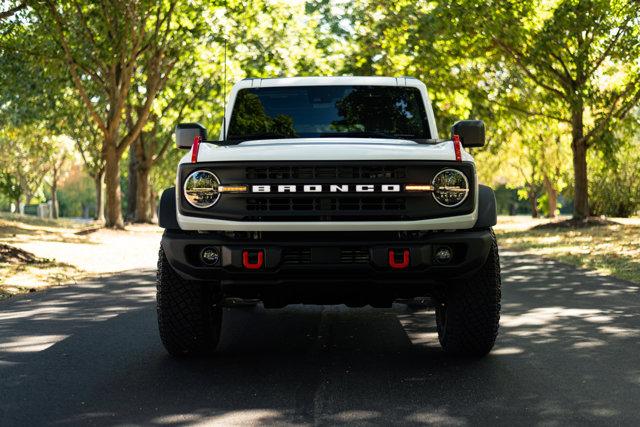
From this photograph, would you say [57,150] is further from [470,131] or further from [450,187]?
[450,187]

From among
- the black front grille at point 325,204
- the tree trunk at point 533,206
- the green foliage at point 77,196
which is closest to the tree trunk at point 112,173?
the black front grille at point 325,204

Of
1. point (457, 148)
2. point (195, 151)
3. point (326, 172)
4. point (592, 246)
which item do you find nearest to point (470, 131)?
point (457, 148)

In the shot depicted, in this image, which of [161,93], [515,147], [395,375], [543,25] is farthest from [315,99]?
[515,147]

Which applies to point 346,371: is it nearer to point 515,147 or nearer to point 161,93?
point 161,93

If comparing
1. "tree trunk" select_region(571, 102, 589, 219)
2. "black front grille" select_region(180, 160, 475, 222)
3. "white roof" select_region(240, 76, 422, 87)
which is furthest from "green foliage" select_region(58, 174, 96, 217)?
"black front grille" select_region(180, 160, 475, 222)

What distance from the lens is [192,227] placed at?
6.02 meters

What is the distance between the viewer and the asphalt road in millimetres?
5004

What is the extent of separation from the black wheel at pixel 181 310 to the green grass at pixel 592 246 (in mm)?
8262

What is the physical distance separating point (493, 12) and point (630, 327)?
1805 centimetres

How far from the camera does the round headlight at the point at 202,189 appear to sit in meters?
6.04

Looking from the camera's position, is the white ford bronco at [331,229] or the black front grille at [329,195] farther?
the black front grille at [329,195]

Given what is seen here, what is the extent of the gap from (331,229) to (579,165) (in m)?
25.4

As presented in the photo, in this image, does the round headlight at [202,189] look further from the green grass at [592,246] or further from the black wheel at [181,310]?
the green grass at [592,246]

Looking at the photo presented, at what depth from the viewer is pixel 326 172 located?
600cm
